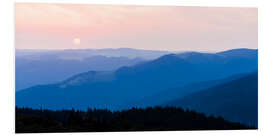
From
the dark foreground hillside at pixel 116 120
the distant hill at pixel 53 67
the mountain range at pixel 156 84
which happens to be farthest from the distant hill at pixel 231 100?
the distant hill at pixel 53 67

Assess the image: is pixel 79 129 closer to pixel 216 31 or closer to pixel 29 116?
pixel 29 116

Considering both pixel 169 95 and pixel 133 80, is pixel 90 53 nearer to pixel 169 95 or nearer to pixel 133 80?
pixel 133 80

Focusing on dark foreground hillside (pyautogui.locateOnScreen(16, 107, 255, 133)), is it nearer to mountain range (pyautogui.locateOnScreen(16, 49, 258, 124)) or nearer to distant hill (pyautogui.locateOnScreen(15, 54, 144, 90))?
mountain range (pyautogui.locateOnScreen(16, 49, 258, 124))

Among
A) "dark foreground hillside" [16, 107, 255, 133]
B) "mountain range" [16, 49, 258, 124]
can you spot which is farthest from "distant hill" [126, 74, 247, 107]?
"dark foreground hillside" [16, 107, 255, 133]

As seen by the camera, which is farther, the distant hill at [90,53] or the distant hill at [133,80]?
the distant hill at [133,80]

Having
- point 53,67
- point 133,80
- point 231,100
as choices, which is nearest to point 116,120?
point 133,80

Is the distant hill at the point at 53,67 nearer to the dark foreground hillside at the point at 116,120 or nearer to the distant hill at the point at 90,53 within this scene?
the distant hill at the point at 90,53
